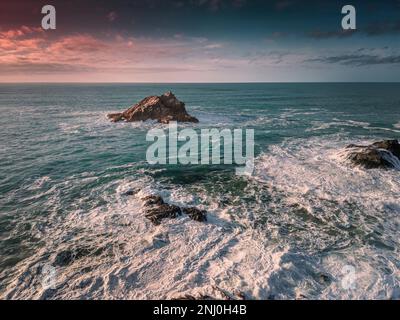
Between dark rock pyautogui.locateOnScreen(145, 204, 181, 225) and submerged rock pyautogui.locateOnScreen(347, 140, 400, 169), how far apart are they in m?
16.4

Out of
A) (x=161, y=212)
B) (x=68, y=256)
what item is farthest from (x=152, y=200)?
(x=68, y=256)

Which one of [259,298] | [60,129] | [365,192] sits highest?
[60,129]

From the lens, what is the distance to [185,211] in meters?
15.4

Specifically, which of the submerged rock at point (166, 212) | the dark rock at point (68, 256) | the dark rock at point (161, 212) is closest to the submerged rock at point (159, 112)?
the submerged rock at point (166, 212)

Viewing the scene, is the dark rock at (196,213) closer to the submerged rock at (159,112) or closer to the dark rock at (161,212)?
the dark rock at (161,212)

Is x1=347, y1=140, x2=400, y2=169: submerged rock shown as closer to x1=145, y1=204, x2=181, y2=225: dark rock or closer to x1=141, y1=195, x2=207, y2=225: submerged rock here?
x1=141, y1=195, x2=207, y2=225: submerged rock

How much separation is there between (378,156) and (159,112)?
33474 mm

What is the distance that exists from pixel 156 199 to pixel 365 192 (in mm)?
13821

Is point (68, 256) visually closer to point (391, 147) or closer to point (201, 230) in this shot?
point (201, 230)

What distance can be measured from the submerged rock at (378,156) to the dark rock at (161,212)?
53.8ft

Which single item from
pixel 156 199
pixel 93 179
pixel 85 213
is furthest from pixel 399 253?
pixel 93 179

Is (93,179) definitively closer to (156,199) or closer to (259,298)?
(156,199)

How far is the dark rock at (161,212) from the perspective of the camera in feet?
48.3

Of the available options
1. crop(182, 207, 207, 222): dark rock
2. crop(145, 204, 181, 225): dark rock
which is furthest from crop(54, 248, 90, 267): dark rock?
A: crop(182, 207, 207, 222): dark rock
